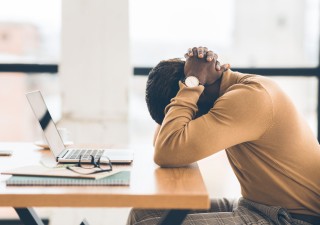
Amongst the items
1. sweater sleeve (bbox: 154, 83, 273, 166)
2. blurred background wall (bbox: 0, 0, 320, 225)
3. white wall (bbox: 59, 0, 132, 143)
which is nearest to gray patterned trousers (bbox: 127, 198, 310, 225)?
sweater sleeve (bbox: 154, 83, 273, 166)

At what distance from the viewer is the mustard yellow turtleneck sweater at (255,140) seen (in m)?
1.56

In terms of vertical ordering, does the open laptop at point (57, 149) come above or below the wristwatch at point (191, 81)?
below

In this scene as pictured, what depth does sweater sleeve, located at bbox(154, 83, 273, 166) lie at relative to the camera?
1549 millimetres

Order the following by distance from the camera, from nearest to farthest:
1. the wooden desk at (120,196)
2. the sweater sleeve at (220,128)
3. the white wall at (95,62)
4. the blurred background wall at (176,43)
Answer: the wooden desk at (120,196), the sweater sleeve at (220,128), the white wall at (95,62), the blurred background wall at (176,43)

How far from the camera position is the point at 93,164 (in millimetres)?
1682

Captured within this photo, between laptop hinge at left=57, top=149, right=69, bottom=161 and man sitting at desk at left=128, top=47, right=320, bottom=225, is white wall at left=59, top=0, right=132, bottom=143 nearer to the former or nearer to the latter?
laptop hinge at left=57, top=149, right=69, bottom=161

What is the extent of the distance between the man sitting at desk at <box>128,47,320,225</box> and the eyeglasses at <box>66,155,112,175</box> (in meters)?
0.20

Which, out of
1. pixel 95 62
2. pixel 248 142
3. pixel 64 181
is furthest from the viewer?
pixel 95 62

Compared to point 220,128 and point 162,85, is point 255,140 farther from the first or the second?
point 162,85

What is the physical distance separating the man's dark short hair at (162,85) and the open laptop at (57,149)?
22 centimetres

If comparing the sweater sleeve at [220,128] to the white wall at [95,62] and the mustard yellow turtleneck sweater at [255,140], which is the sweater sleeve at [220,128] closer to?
the mustard yellow turtleneck sweater at [255,140]

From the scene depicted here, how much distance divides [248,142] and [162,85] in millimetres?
408

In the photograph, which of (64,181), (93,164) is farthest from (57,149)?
(64,181)

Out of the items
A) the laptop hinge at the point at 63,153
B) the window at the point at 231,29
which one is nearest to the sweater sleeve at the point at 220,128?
the laptop hinge at the point at 63,153
